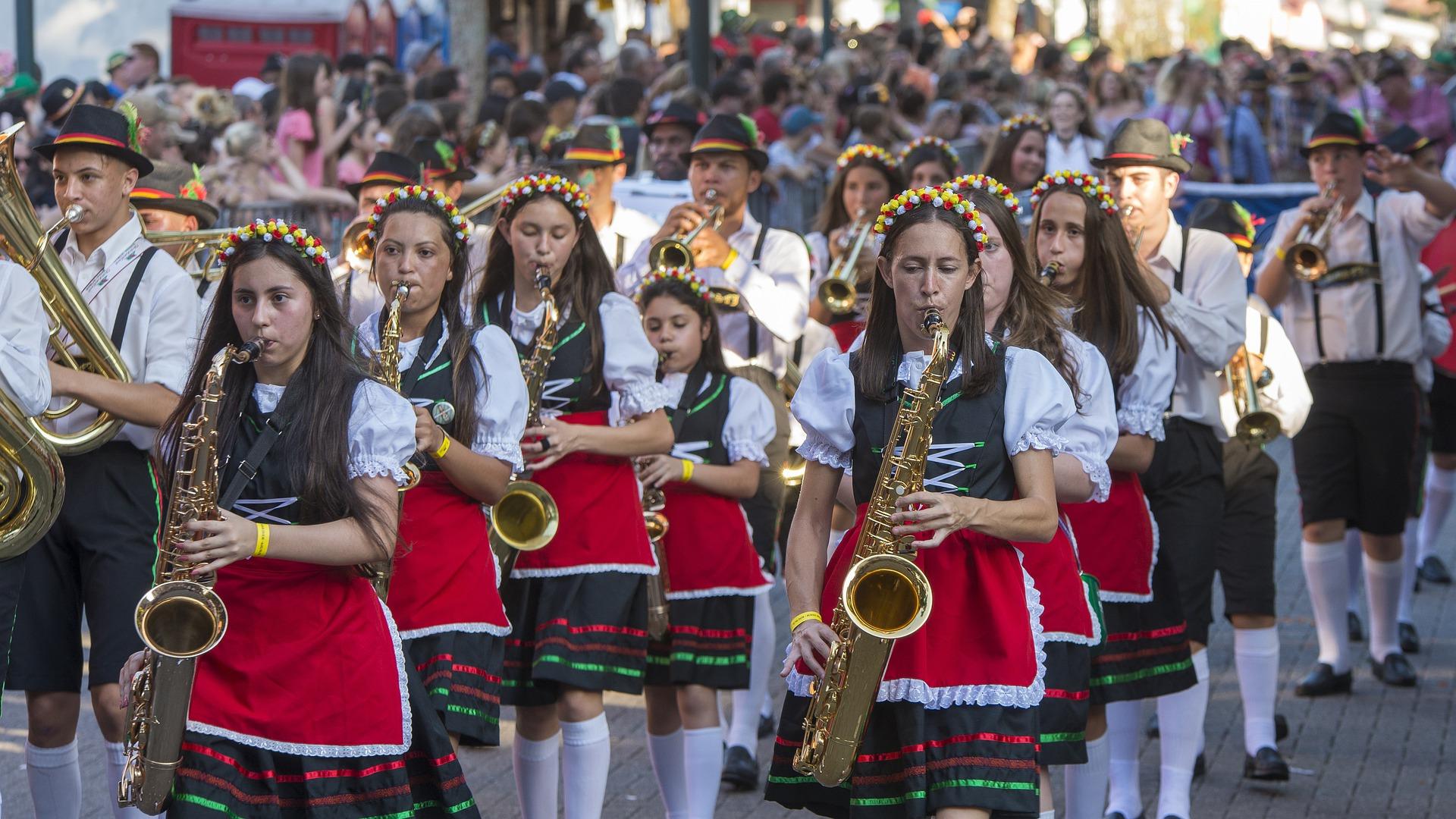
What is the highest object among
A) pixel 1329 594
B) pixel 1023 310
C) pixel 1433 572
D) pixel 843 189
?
pixel 843 189

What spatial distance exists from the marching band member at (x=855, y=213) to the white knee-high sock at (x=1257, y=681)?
2046 mm

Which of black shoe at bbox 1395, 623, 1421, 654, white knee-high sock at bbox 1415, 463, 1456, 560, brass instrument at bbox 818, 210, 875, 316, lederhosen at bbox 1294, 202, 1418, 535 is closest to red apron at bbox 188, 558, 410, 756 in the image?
brass instrument at bbox 818, 210, 875, 316

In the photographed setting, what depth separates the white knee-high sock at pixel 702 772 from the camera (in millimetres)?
5941

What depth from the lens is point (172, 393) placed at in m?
5.33

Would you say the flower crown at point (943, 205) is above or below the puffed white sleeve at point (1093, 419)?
above

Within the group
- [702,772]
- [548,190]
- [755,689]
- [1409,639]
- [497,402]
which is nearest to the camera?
[497,402]

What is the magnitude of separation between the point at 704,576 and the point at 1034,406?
221 cm

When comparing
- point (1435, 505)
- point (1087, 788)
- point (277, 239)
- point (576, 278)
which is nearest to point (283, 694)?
point (277, 239)

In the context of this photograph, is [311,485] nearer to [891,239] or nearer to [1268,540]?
[891,239]

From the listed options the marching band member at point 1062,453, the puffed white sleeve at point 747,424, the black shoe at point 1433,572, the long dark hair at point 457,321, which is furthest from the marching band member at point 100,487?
the black shoe at point 1433,572

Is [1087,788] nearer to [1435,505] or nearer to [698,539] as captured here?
[698,539]

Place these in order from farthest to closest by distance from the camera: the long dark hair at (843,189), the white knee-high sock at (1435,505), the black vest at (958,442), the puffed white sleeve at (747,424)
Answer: the white knee-high sock at (1435,505) < the long dark hair at (843,189) < the puffed white sleeve at (747,424) < the black vest at (958,442)

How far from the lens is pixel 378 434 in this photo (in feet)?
13.9

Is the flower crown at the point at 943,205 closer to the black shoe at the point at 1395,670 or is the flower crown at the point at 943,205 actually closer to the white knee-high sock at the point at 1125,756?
the white knee-high sock at the point at 1125,756
